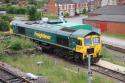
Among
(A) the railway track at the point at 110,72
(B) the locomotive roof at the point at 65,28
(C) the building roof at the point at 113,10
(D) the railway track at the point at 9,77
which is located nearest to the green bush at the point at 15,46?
(B) the locomotive roof at the point at 65,28

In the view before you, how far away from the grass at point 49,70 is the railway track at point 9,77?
1681 mm

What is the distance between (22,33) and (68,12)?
47.0 m

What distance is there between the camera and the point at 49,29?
31.5 meters

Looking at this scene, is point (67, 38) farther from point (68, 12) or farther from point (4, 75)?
point (68, 12)

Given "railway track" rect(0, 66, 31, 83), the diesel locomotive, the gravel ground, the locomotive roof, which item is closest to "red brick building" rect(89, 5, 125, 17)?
the diesel locomotive

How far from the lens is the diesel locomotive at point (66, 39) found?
2728 centimetres

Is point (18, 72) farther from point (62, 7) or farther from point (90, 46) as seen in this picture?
point (62, 7)

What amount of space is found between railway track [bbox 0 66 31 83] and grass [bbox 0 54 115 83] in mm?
1681

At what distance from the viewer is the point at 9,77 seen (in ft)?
66.9

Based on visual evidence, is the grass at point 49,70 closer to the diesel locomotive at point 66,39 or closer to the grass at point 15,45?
the grass at point 15,45

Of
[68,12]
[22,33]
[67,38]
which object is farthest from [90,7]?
[67,38]

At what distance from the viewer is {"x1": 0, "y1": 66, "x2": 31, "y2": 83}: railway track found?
19.4 m

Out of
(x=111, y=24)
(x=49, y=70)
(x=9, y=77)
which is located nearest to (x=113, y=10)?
(x=111, y=24)

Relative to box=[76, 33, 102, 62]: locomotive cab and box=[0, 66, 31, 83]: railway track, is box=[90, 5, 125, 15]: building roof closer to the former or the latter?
box=[76, 33, 102, 62]: locomotive cab
